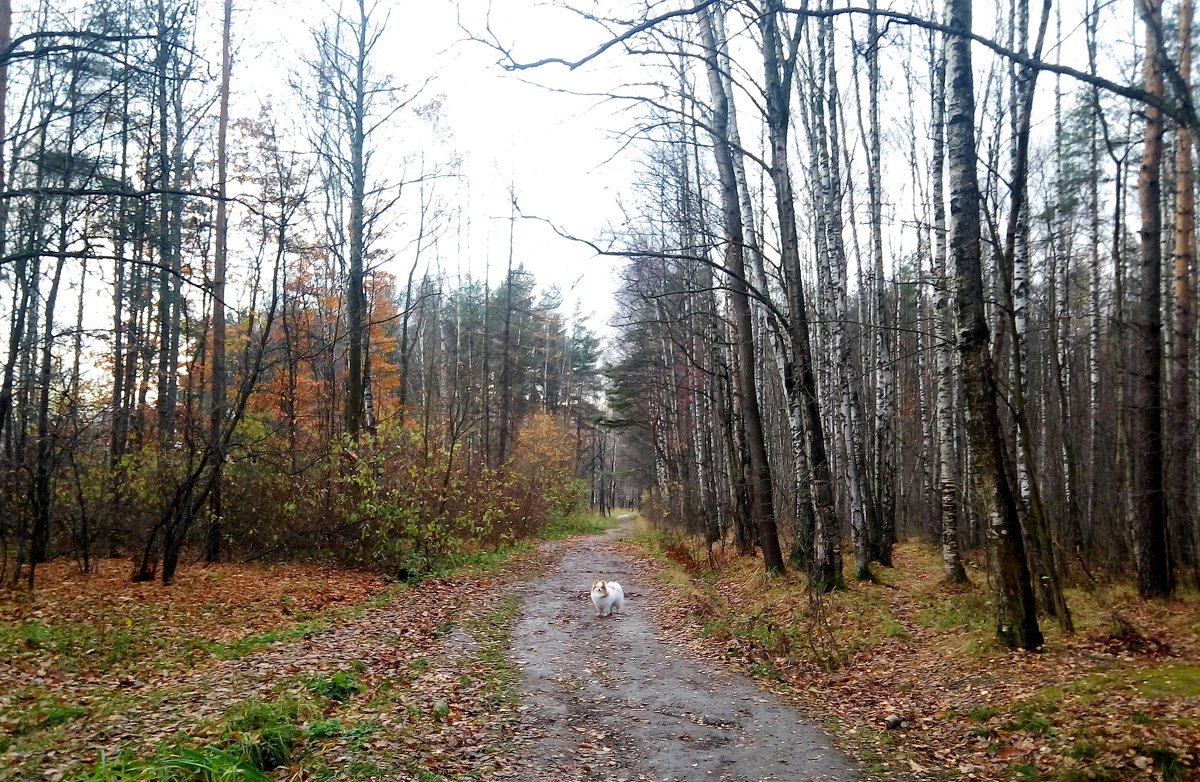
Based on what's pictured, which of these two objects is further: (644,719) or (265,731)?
(644,719)

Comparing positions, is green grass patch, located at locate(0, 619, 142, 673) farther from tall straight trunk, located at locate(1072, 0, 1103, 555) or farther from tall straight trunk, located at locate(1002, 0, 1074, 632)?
tall straight trunk, located at locate(1072, 0, 1103, 555)

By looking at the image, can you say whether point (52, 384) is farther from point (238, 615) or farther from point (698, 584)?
point (698, 584)

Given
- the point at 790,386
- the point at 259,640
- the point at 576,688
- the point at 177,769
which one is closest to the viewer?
the point at 177,769

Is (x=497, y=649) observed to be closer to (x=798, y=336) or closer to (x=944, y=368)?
(x=798, y=336)

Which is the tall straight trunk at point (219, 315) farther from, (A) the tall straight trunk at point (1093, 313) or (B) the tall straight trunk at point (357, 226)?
(A) the tall straight trunk at point (1093, 313)

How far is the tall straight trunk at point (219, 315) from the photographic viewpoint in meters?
12.4

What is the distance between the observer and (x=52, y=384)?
11.2m

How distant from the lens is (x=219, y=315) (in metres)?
15.6

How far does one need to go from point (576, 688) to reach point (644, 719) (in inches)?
48.5

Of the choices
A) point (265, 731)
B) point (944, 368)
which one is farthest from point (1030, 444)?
point (265, 731)

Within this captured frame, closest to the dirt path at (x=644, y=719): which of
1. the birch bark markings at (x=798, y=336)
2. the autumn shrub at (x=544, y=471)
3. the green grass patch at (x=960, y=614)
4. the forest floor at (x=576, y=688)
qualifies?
the forest floor at (x=576, y=688)

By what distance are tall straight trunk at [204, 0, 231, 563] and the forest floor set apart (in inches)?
85.5

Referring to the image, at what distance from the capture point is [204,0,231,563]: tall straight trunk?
40.7ft

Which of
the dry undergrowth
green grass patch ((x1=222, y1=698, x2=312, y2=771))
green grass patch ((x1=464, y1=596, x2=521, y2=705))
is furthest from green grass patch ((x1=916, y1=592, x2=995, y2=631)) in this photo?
green grass patch ((x1=222, y1=698, x2=312, y2=771))
